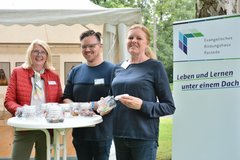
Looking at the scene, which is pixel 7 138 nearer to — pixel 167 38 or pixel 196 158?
pixel 196 158

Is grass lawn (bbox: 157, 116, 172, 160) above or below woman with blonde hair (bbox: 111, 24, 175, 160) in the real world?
below

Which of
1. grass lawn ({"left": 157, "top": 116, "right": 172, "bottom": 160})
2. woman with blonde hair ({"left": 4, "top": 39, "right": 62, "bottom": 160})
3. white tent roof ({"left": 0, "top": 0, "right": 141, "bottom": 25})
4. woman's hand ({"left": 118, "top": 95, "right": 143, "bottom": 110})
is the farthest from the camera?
grass lawn ({"left": 157, "top": 116, "right": 172, "bottom": 160})

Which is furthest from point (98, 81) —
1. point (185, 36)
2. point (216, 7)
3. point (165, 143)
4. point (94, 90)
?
point (165, 143)

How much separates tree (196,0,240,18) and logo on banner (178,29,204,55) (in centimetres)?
51

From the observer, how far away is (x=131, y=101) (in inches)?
104

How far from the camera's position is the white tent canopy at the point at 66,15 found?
4723 mm

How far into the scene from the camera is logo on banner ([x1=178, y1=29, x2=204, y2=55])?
3159 mm

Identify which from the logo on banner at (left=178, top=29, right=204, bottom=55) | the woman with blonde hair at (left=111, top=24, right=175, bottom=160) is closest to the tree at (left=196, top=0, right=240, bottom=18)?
the logo on banner at (left=178, top=29, right=204, bottom=55)

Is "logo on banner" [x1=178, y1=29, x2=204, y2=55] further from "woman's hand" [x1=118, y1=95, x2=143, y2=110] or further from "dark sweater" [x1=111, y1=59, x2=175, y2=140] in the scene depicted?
"woman's hand" [x1=118, y1=95, x2=143, y2=110]

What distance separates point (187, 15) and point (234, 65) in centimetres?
2710

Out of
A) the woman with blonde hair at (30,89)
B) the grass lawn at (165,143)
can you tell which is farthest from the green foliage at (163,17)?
the woman with blonde hair at (30,89)

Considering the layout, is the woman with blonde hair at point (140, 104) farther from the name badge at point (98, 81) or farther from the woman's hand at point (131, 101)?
the name badge at point (98, 81)

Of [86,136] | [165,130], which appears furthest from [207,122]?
[165,130]

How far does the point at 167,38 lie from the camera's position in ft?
106
